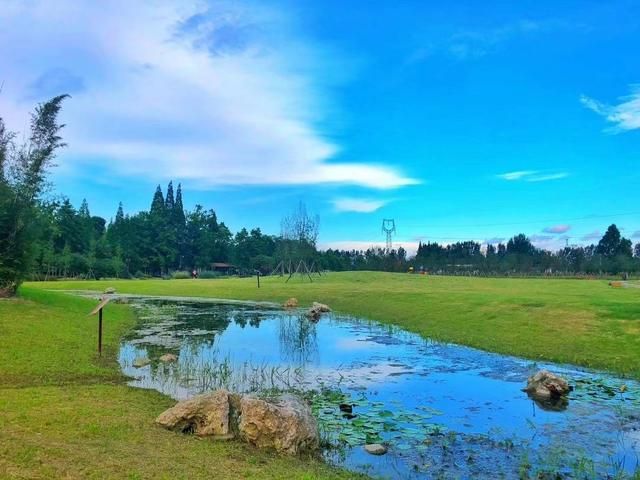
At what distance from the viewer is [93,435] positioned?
8.70 m

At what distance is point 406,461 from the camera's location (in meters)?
8.81

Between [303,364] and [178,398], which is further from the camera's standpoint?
[303,364]

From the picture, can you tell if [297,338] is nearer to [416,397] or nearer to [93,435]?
[416,397]

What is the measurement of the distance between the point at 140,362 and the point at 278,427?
30.3 ft

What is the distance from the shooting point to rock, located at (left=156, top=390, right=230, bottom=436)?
9414 mm

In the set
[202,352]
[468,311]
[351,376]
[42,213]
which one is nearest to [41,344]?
[202,352]

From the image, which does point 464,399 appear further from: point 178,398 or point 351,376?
point 178,398

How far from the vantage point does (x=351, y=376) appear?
15.8 meters

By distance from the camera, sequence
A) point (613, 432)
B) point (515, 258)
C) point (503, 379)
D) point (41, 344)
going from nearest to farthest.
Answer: point (613, 432) → point (503, 379) → point (41, 344) → point (515, 258)

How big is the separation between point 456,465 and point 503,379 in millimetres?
7417

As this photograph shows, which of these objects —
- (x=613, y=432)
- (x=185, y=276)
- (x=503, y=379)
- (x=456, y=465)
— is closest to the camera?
(x=456, y=465)

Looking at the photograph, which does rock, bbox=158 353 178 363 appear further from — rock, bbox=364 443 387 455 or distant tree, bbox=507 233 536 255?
distant tree, bbox=507 233 536 255

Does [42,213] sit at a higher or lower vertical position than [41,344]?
higher

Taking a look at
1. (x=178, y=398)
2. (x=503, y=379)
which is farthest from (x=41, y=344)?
(x=503, y=379)
